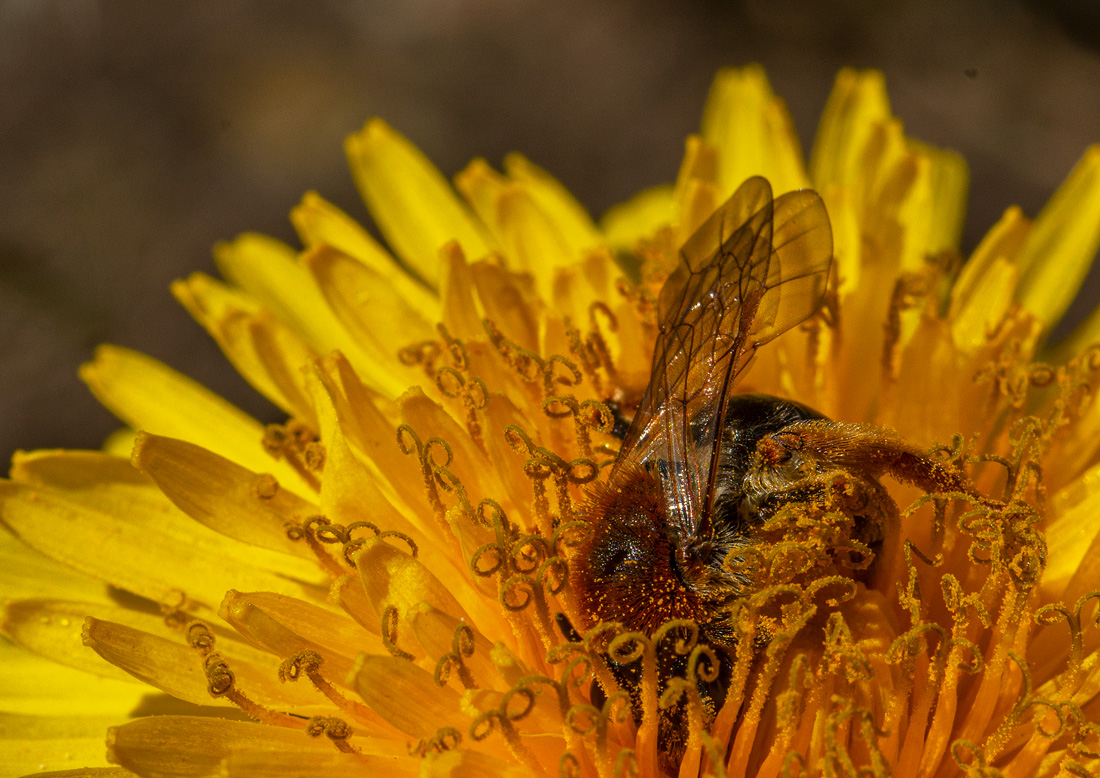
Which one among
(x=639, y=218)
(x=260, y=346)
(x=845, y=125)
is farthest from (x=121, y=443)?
(x=845, y=125)

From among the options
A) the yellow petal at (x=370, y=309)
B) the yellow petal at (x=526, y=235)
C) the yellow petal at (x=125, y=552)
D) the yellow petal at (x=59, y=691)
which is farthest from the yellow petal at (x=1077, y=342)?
the yellow petal at (x=59, y=691)

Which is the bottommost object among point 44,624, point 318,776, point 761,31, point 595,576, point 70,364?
point 318,776

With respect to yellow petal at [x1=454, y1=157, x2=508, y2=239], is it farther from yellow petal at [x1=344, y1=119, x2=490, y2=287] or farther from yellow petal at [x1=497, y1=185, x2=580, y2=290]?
yellow petal at [x1=497, y1=185, x2=580, y2=290]

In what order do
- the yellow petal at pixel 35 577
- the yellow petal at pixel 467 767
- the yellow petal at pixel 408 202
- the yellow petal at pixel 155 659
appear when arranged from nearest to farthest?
the yellow petal at pixel 467 767
the yellow petal at pixel 155 659
the yellow petal at pixel 35 577
the yellow petal at pixel 408 202

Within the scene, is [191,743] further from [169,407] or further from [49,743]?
[169,407]

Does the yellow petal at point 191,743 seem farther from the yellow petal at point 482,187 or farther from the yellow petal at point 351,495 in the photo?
the yellow petal at point 482,187

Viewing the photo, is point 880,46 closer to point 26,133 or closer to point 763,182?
point 763,182

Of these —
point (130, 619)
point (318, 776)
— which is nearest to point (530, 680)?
point (318, 776)

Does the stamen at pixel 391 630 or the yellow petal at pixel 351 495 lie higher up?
the yellow petal at pixel 351 495
